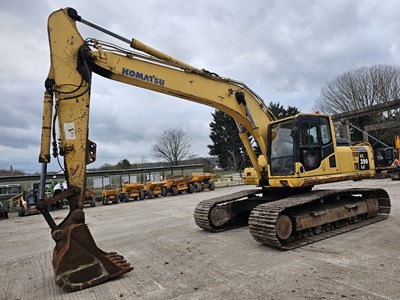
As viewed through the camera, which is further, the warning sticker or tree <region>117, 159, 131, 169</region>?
tree <region>117, 159, 131, 169</region>

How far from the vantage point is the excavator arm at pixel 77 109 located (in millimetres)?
4336

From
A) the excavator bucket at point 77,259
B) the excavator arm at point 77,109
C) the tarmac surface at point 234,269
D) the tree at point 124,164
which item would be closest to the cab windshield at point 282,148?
the tarmac surface at point 234,269

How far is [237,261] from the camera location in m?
5.10

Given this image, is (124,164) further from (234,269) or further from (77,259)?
(234,269)

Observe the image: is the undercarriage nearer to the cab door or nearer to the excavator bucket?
the cab door

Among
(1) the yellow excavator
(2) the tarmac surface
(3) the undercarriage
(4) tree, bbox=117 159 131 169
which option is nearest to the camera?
(2) the tarmac surface

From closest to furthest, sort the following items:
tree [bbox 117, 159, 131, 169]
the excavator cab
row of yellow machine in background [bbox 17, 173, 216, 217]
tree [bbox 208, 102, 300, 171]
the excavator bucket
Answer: the excavator bucket < the excavator cab < row of yellow machine in background [bbox 17, 173, 216, 217] < tree [bbox 208, 102, 300, 171] < tree [bbox 117, 159, 131, 169]

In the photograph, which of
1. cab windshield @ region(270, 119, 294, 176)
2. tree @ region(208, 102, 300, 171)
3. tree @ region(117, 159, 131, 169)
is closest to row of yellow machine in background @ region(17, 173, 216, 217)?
cab windshield @ region(270, 119, 294, 176)

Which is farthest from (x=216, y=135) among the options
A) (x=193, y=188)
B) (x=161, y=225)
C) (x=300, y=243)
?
(x=300, y=243)

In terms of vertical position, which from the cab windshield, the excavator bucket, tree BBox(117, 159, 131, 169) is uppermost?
tree BBox(117, 159, 131, 169)

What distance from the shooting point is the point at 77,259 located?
4.27 m

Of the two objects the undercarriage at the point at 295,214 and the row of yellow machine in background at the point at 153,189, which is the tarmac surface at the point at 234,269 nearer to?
the undercarriage at the point at 295,214

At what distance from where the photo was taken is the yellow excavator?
4.51 metres

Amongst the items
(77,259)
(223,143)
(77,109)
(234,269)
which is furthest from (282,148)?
(223,143)
